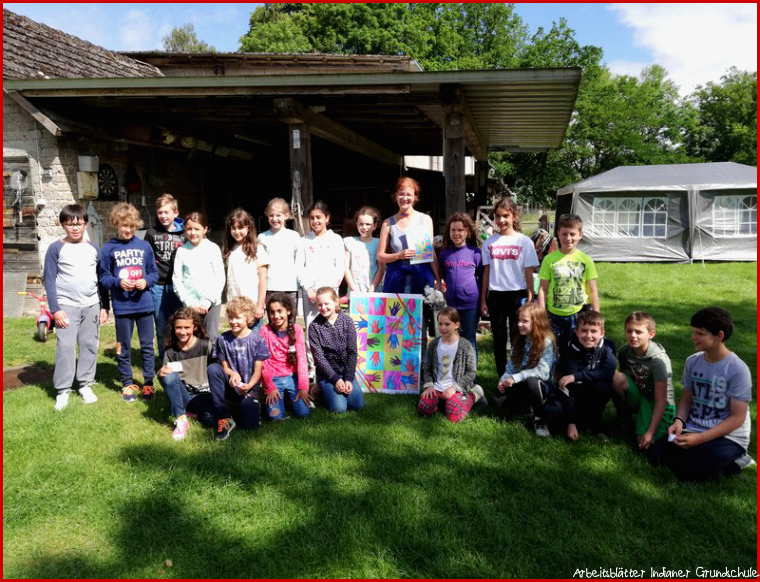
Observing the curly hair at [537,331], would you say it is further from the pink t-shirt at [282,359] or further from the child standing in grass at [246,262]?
the child standing in grass at [246,262]

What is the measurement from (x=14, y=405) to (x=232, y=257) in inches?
82.4

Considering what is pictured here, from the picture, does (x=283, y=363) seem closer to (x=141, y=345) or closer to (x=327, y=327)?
(x=327, y=327)

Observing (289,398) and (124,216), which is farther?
(124,216)

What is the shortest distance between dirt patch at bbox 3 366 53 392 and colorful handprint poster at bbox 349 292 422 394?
3054 millimetres

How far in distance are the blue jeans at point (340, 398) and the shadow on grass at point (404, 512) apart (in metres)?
0.45

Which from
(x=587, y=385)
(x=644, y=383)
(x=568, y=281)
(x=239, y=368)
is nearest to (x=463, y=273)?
(x=568, y=281)

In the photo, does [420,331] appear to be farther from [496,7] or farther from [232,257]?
[496,7]

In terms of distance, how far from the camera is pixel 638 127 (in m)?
31.2

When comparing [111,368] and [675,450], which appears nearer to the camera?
[675,450]

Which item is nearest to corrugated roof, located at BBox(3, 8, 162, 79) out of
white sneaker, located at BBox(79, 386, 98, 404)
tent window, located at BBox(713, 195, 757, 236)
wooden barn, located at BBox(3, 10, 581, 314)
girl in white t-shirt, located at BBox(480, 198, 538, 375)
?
wooden barn, located at BBox(3, 10, 581, 314)

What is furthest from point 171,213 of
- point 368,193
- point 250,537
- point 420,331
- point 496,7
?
point 496,7

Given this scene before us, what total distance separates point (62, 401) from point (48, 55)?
23.9 ft

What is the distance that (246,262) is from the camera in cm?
460

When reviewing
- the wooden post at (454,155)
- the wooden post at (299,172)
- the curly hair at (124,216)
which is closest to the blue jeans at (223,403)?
the curly hair at (124,216)
